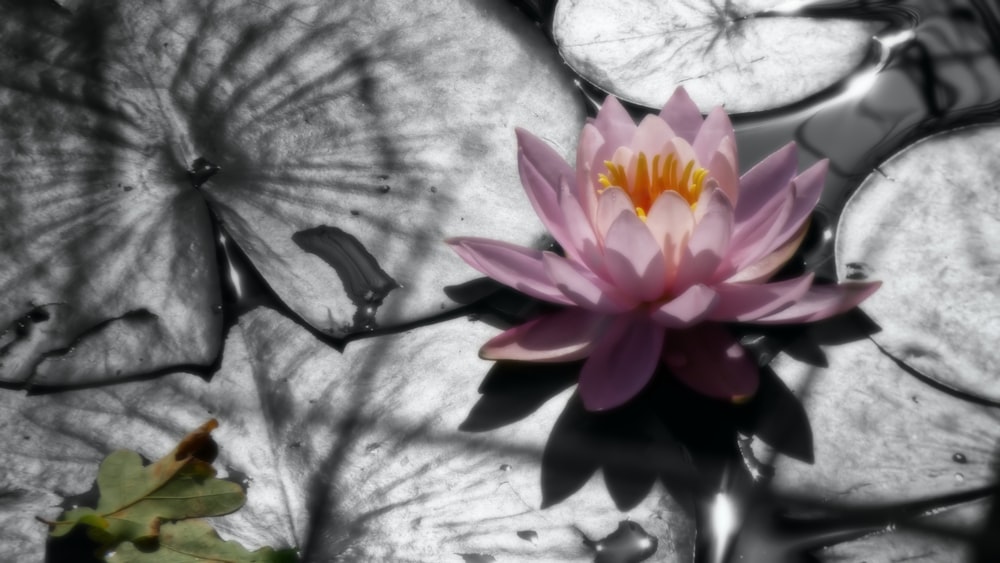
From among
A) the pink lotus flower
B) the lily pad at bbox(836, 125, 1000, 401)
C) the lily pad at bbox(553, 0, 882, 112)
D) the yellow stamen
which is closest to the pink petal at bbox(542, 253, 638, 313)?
the pink lotus flower

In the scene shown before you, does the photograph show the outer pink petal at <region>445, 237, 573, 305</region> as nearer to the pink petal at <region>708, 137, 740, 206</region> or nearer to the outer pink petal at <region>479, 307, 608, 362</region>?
the outer pink petal at <region>479, 307, 608, 362</region>

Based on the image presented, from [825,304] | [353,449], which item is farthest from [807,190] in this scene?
[353,449]

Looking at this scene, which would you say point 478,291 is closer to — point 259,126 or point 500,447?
point 500,447

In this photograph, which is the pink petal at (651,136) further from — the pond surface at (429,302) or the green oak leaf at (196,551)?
the green oak leaf at (196,551)

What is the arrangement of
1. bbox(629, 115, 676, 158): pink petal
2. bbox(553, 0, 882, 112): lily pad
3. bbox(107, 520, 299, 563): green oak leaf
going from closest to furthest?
bbox(107, 520, 299, 563): green oak leaf → bbox(629, 115, 676, 158): pink petal → bbox(553, 0, 882, 112): lily pad

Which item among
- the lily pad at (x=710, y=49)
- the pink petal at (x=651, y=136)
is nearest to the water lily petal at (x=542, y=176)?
the pink petal at (x=651, y=136)

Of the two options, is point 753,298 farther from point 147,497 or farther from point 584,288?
point 147,497
